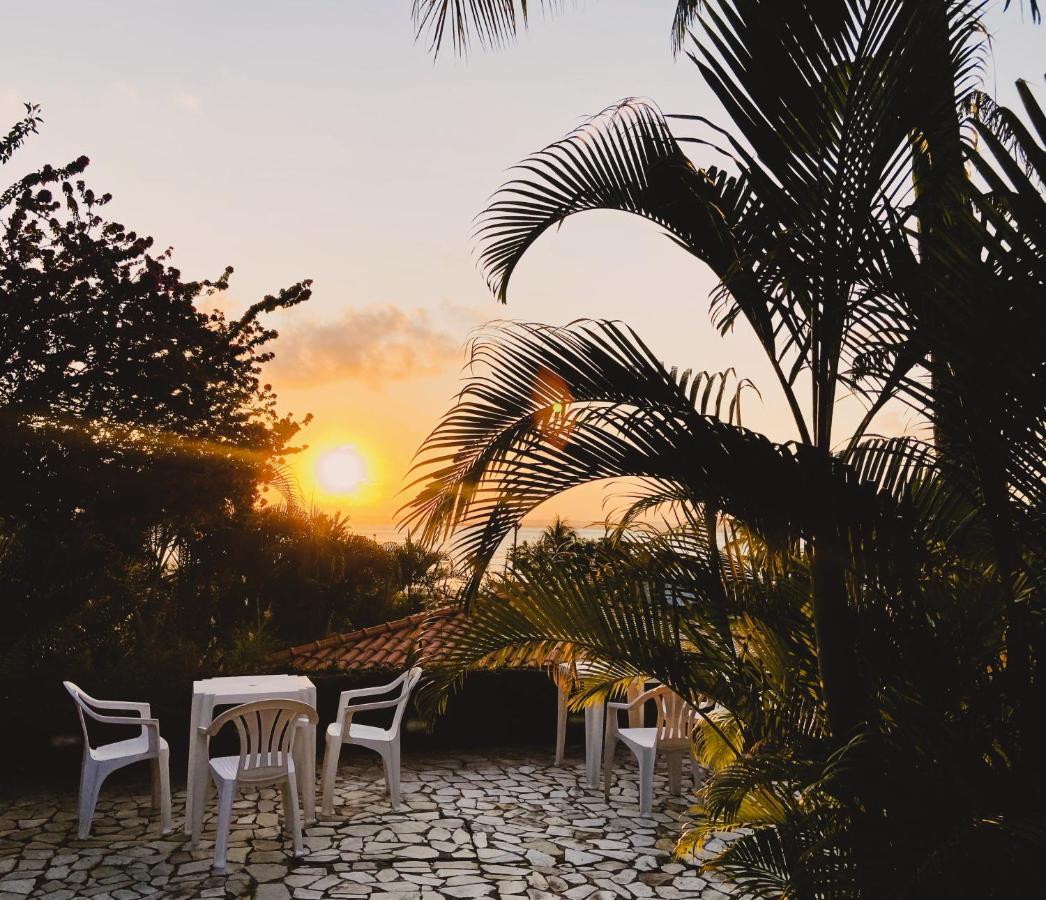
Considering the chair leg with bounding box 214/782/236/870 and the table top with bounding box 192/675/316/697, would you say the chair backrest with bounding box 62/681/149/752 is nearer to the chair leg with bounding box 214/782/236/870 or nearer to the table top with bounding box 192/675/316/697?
the table top with bounding box 192/675/316/697

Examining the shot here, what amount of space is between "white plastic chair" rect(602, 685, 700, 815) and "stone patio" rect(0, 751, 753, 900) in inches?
6.5

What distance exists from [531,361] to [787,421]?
3.09ft

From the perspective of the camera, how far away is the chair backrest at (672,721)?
582 centimetres

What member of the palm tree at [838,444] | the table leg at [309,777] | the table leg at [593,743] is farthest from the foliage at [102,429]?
the palm tree at [838,444]

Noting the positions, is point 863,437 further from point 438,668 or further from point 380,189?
point 380,189

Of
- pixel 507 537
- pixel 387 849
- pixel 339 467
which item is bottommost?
pixel 387 849

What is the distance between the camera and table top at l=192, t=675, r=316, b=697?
546 centimetres

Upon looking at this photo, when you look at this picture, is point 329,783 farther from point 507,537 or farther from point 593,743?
point 507,537

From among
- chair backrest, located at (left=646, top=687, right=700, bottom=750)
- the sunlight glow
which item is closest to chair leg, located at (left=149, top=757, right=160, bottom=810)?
chair backrest, located at (left=646, top=687, right=700, bottom=750)

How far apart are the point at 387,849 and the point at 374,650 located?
344cm

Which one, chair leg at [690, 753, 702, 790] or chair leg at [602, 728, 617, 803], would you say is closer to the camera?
chair leg at [602, 728, 617, 803]

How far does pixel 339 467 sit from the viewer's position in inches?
523

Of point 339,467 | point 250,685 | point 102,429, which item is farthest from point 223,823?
point 339,467

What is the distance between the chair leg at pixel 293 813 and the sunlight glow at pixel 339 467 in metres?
6.59
